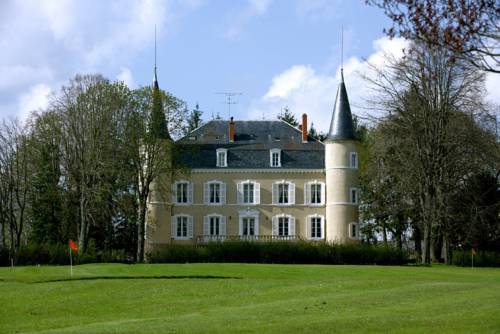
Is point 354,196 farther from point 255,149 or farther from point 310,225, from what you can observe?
point 255,149

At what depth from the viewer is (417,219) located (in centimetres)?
5125

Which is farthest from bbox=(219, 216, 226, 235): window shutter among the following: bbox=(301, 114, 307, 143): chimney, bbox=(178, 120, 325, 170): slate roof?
bbox=(301, 114, 307, 143): chimney

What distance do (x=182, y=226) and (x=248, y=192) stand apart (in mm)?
5069

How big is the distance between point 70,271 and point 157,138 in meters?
17.8

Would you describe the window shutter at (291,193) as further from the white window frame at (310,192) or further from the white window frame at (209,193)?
the white window frame at (209,193)

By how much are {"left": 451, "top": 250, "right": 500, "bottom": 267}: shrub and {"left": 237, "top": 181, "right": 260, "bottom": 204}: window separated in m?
17.2

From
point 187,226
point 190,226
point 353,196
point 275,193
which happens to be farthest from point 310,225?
point 187,226

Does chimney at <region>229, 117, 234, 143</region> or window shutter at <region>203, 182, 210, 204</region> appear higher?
chimney at <region>229, 117, 234, 143</region>

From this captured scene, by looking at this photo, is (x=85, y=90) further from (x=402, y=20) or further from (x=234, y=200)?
(x=402, y=20)

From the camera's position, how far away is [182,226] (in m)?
59.3

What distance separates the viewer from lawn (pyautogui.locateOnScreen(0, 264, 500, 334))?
17812mm

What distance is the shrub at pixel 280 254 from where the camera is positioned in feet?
154

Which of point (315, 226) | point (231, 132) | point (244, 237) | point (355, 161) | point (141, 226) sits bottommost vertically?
point (244, 237)

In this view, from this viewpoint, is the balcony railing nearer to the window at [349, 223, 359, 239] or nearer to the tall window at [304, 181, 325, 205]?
the tall window at [304, 181, 325, 205]
